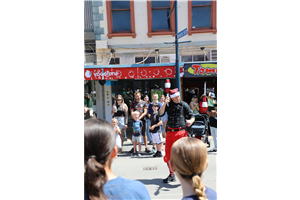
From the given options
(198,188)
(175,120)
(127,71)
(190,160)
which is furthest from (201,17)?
(198,188)

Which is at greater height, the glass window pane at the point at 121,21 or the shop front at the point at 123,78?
the glass window pane at the point at 121,21

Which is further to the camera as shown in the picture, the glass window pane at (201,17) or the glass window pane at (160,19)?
the glass window pane at (160,19)

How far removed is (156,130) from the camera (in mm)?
5945

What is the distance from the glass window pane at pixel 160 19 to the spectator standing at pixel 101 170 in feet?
30.5

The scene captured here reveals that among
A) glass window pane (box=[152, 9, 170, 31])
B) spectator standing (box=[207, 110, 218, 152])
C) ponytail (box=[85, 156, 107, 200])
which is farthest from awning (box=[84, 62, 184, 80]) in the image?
ponytail (box=[85, 156, 107, 200])

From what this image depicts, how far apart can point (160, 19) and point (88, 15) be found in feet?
11.7

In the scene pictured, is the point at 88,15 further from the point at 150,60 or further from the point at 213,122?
the point at 213,122

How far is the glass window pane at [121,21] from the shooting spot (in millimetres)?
9790

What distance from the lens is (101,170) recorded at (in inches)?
50.6

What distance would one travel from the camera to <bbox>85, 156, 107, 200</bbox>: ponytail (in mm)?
1249

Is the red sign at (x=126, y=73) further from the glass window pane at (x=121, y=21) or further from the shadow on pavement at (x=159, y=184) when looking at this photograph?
the shadow on pavement at (x=159, y=184)

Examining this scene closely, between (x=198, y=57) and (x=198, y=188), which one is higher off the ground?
(x=198, y=57)

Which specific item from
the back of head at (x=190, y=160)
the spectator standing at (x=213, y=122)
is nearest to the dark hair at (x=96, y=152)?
the back of head at (x=190, y=160)
